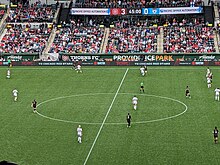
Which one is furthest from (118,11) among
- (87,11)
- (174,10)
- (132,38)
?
(174,10)

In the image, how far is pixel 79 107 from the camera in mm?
46594

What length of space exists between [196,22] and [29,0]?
3125 centimetres

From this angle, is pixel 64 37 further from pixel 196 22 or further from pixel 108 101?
pixel 108 101

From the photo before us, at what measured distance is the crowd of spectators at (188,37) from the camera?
7762cm

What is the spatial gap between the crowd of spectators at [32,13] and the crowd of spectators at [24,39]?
5.44ft

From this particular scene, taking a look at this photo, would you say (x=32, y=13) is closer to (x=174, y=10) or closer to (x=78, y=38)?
(x=78, y=38)

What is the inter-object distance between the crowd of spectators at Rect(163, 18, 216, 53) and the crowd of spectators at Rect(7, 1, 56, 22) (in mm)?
21157

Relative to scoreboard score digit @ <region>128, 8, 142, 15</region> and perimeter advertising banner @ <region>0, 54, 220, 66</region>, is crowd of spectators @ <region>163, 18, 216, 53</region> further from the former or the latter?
scoreboard score digit @ <region>128, 8, 142, 15</region>

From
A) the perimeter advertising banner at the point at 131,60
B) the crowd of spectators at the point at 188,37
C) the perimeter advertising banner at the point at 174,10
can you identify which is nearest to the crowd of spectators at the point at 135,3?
the perimeter advertising banner at the point at 174,10

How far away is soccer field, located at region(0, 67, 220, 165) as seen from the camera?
1281 inches

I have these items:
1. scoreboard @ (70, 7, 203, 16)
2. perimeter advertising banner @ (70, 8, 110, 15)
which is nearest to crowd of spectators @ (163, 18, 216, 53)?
scoreboard @ (70, 7, 203, 16)

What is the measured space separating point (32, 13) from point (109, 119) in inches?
2111

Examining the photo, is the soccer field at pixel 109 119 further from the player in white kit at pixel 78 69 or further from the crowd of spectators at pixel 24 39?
the crowd of spectators at pixel 24 39

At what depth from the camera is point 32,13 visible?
300 feet
